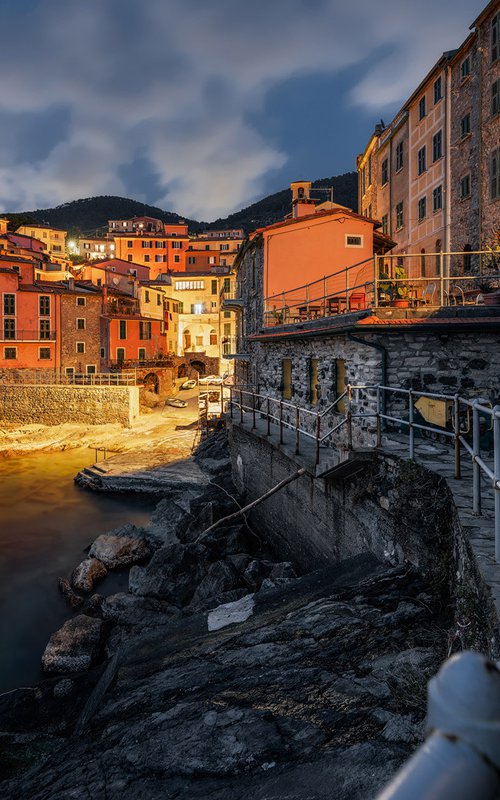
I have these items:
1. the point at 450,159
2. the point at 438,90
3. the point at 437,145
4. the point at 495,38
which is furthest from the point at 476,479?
the point at 438,90

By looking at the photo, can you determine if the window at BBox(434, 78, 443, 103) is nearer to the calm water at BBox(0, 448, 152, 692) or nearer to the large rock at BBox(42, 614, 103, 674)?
the calm water at BBox(0, 448, 152, 692)

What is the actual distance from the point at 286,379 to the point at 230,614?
1174 centimetres

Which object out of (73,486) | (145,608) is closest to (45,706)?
(145,608)

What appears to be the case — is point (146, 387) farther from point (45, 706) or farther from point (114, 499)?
point (45, 706)

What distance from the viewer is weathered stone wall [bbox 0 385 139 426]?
41.5 metres

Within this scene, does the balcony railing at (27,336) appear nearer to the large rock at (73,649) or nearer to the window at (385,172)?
the window at (385,172)

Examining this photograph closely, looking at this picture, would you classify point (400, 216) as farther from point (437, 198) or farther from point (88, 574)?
point (88, 574)

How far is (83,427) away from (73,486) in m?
13.6

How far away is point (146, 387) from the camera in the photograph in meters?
50.7

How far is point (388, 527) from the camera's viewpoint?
830 centimetres

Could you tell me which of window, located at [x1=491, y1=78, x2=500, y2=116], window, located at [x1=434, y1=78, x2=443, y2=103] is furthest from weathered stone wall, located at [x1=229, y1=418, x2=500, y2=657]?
window, located at [x1=434, y1=78, x2=443, y2=103]

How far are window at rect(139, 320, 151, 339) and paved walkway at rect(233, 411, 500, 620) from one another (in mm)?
42381

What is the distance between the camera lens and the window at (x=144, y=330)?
5469cm

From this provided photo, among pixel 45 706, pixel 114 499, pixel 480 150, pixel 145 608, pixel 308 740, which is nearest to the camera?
pixel 308 740
